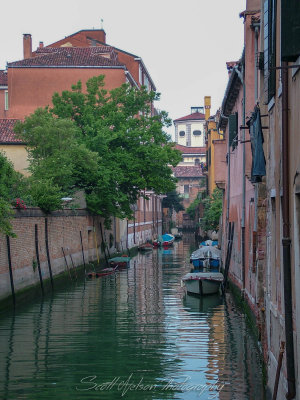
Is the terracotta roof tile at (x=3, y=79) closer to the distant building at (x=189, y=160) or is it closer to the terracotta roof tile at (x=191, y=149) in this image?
the distant building at (x=189, y=160)

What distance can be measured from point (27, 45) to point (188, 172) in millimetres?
47952

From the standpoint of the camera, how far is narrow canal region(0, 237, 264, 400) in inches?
411

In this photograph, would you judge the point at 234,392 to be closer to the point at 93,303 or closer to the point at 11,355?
the point at 11,355

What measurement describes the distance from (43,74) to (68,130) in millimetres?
14941

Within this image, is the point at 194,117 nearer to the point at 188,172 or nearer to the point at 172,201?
the point at 188,172

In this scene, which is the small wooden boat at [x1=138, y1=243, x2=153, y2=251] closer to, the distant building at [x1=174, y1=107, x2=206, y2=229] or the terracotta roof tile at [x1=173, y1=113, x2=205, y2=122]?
the distant building at [x1=174, y1=107, x2=206, y2=229]

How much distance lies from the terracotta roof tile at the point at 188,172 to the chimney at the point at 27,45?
45.7 meters

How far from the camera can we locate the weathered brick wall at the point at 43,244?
61.6 ft

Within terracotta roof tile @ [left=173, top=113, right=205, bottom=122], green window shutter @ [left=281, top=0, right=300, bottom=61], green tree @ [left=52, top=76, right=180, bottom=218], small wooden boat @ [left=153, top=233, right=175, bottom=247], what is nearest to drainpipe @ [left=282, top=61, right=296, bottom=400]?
green window shutter @ [left=281, top=0, right=300, bottom=61]

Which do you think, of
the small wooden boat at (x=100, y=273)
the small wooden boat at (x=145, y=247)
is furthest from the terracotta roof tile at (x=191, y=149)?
the small wooden boat at (x=100, y=273)

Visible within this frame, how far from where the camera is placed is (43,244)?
74.9ft

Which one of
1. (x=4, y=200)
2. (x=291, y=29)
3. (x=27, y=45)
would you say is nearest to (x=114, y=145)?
(x=4, y=200)

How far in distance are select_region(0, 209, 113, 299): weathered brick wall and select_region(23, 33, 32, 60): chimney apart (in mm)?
17276

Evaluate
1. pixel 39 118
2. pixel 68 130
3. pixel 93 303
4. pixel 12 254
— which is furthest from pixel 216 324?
pixel 39 118
